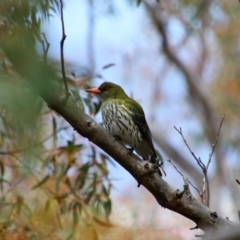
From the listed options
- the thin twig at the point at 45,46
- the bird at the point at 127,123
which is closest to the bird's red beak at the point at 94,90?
the bird at the point at 127,123

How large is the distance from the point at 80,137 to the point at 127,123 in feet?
3.49

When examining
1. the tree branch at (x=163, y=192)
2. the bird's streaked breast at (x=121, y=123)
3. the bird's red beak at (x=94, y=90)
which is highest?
the bird's red beak at (x=94, y=90)

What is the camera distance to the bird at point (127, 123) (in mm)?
4273

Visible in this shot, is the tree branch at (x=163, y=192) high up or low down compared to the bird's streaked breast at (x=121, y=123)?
down

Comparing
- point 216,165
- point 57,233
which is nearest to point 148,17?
point 216,165

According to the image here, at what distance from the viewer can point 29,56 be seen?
7.07ft

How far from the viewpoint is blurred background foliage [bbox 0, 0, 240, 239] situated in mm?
2395

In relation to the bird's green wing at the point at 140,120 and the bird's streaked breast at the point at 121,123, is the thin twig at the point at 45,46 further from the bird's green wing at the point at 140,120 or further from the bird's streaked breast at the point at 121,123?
the bird's green wing at the point at 140,120

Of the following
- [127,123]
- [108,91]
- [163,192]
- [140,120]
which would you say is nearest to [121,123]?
[127,123]

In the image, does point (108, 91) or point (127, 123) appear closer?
point (127, 123)

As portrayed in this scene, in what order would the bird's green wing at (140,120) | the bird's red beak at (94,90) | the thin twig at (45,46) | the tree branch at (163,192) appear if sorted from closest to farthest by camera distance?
the thin twig at (45,46), the tree branch at (163,192), the bird's green wing at (140,120), the bird's red beak at (94,90)

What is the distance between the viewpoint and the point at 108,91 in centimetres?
480

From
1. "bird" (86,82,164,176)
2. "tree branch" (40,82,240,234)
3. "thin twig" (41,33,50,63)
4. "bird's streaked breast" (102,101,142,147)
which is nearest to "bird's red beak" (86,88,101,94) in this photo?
"bird" (86,82,164,176)

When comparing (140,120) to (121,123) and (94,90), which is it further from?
(94,90)
